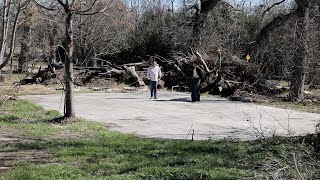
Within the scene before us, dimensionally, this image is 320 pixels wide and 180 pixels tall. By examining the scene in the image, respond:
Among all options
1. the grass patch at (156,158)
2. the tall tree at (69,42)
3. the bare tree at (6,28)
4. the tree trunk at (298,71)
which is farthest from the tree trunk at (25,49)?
the grass patch at (156,158)

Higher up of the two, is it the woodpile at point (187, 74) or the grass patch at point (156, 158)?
the woodpile at point (187, 74)

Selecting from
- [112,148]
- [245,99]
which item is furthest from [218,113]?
[112,148]

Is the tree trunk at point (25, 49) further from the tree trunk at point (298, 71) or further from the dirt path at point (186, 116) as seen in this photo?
the tree trunk at point (298, 71)

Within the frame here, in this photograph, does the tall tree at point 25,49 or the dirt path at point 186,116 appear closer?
the dirt path at point 186,116

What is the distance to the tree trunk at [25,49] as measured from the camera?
40.3 m

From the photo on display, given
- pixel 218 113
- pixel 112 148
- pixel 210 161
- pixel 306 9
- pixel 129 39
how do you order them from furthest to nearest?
pixel 129 39, pixel 306 9, pixel 218 113, pixel 112 148, pixel 210 161

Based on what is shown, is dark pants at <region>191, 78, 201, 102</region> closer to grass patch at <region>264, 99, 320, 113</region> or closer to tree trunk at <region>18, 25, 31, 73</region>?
grass patch at <region>264, 99, 320, 113</region>

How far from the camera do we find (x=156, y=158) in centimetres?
927

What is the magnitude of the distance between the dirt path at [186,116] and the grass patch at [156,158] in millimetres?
1188

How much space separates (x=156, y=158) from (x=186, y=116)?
762 centimetres

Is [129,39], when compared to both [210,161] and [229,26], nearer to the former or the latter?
[229,26]

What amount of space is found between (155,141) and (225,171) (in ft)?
12.1

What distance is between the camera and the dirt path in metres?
13.6

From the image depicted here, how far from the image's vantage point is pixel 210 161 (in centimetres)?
901
